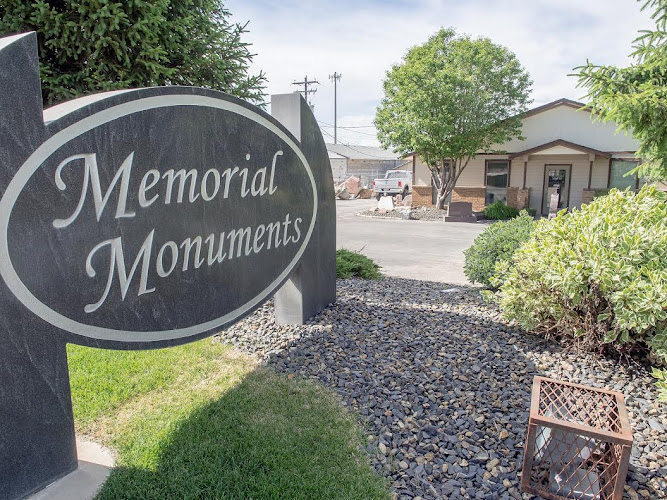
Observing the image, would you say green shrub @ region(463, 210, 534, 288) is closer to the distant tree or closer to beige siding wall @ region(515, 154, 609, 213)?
the distant tree

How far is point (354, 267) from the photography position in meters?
7.54

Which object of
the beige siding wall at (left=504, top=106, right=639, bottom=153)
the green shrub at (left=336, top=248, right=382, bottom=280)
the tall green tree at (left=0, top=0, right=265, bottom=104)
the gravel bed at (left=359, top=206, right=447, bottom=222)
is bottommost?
the green shrub at (left=336, top=248, right=382, bottom=280)

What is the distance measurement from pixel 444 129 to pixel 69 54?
15676mm

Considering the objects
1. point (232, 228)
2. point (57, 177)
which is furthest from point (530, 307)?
point (57, 177)

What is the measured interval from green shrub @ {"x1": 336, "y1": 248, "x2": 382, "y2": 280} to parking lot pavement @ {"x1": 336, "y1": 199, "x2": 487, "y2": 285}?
1.30 m

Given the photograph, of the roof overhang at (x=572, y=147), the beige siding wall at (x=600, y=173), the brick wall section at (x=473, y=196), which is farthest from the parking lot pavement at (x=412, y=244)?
the beige siding wall at (x=600, y=173)

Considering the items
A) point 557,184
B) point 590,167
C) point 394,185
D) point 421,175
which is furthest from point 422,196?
point 394,185

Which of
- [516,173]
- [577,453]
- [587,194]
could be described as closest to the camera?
[577,453]

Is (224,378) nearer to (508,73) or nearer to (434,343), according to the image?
(434,343)

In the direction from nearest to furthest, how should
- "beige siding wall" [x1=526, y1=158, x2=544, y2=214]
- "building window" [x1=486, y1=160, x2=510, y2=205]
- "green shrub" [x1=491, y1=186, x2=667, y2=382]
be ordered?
"green shrub" [x1=491, y1=186, x2=667, y2=382]
"beige siding wall" [x1=526, y1=158, x2=544, y2=214]
"building window" [x1=486, y1=160, x2=510, y2=205]

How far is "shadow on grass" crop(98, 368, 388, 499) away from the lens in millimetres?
2613

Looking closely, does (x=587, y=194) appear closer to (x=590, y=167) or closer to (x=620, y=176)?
(x=590, y=167)

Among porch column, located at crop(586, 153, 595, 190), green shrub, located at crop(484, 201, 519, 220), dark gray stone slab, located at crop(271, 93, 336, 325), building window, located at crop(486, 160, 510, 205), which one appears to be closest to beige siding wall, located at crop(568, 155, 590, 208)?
porch column, located at crop(586, 153, 595, 190)

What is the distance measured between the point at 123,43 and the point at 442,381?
5165mm
